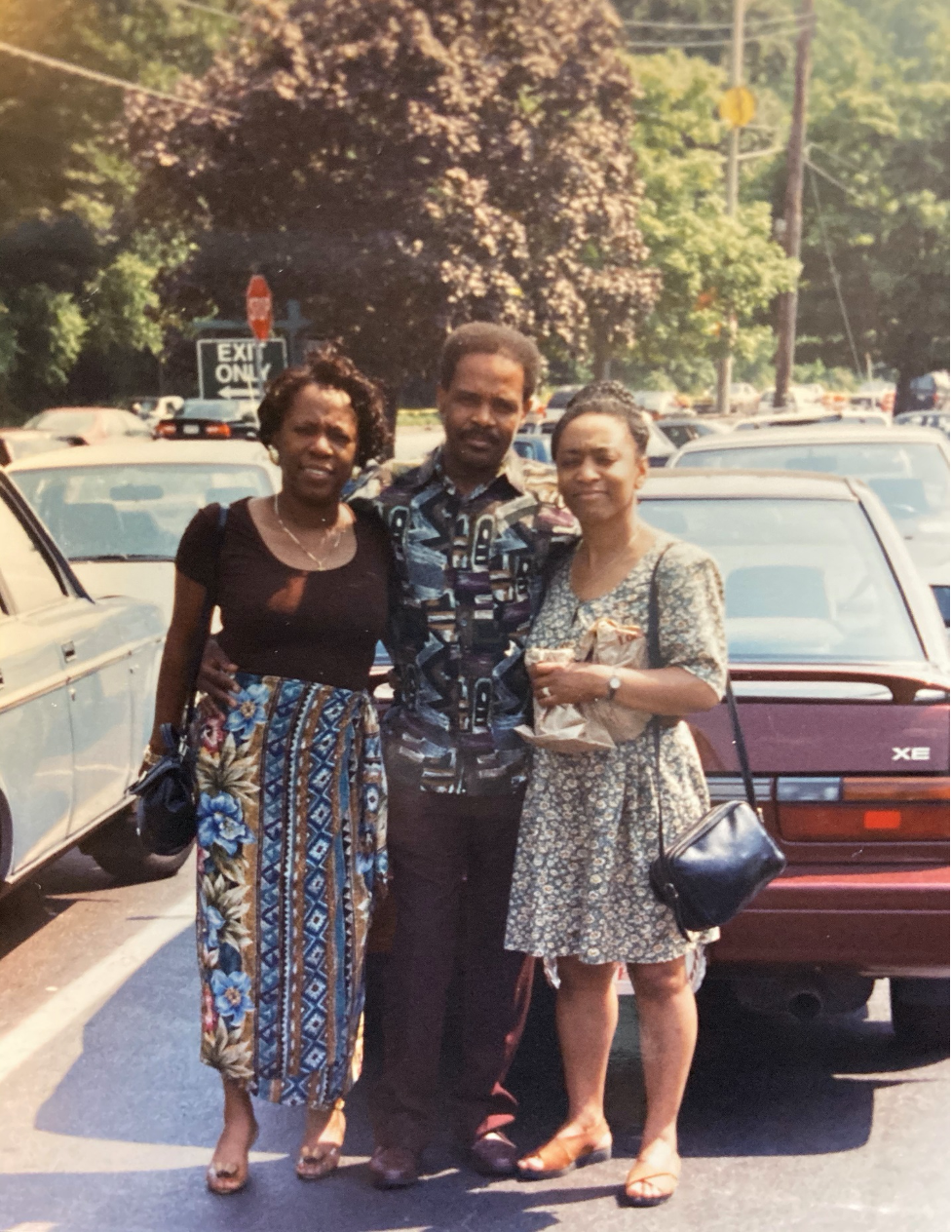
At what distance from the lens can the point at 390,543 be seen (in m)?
2.86

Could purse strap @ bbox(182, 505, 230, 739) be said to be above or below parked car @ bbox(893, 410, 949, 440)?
below

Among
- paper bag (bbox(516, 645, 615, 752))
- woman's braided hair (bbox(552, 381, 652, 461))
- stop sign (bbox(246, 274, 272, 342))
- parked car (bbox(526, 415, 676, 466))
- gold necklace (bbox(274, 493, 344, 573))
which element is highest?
stop sign (bbox(246, 274, 272, 342))

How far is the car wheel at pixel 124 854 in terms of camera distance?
480 cm

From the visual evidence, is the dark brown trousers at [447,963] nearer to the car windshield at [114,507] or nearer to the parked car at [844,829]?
the parked car at [844,829]

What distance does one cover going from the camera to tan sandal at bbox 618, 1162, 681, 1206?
9.37ft

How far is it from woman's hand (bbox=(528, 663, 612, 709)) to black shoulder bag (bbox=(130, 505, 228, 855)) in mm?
653

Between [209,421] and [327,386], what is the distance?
9.51 feet

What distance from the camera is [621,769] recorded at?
109 inches

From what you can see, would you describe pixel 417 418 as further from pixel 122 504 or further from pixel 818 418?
pixel 818 418

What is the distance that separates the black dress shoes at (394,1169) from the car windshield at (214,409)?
97.8 inches

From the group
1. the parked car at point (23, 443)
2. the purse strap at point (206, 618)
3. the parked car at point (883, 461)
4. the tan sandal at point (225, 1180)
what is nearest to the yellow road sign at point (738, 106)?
the purse strap at point (206, 618)

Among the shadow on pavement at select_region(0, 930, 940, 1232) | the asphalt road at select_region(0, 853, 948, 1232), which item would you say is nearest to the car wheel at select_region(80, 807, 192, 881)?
the asphalt road at select_region(0, 853, 948, 1232)

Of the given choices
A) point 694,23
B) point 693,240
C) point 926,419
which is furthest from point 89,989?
point 926,419

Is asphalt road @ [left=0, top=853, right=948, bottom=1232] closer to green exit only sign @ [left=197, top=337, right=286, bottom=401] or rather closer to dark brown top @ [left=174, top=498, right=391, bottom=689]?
dark brown top @ [left=174, top=498, right=391, bottom=689]
